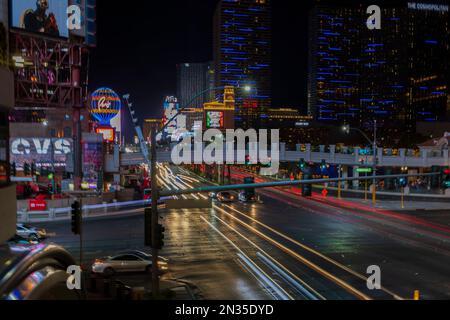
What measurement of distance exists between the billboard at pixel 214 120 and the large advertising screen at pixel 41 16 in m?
55.0

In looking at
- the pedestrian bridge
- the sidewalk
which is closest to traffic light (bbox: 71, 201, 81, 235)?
the sidewalk

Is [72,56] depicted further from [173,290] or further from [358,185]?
[358,185]

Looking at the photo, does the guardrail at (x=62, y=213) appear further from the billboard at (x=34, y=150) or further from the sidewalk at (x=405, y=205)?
the sidewalk at (x=405, y=205)

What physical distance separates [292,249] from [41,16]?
39.8 metres

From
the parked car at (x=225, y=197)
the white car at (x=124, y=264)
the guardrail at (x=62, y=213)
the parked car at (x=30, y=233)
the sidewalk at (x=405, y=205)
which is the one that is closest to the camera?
the white car at (x=124, y=264)

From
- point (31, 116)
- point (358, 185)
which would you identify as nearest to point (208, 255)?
point (358, 185)

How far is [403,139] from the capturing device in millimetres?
131250

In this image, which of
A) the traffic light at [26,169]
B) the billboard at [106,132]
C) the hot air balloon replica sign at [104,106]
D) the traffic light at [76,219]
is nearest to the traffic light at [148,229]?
the traffic light at [76,219]

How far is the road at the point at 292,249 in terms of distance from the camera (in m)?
17.8

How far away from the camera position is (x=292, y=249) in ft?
83.4

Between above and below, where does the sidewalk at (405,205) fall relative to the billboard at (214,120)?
below

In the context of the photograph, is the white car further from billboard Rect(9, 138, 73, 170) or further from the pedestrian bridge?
the pedestrian bridge

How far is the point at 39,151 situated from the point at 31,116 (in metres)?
55.4

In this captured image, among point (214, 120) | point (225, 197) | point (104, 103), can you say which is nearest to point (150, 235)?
point (225, 197)
